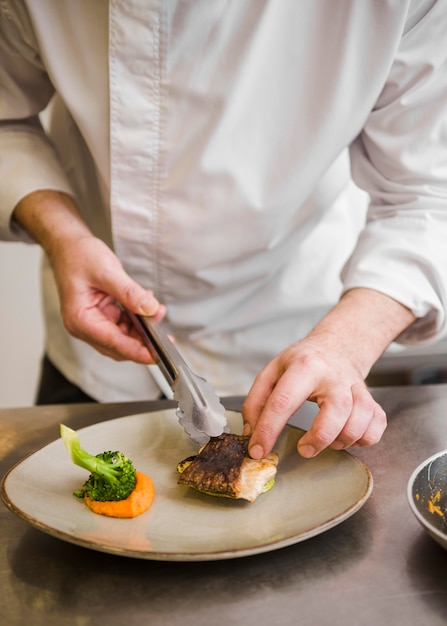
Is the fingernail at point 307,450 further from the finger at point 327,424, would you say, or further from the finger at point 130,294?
the finger at point 130,294

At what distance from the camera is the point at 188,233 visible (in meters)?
1.27

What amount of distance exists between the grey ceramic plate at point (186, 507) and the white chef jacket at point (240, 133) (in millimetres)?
366

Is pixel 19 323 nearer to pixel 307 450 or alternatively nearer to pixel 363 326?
pixel 363 326

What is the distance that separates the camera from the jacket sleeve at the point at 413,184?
1.12 metres

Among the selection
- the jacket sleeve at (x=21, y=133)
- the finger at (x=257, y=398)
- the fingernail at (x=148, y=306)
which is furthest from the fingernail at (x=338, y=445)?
the jacket sleeve at (x=21, y=133)

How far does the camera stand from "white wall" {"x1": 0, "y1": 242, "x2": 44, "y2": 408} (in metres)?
2.72

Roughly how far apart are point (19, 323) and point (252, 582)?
2243 mm

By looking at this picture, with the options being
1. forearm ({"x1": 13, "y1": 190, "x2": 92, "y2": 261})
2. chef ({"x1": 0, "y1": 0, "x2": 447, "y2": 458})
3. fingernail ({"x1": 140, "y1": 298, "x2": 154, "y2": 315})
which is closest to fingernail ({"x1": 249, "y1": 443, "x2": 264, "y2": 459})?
chef ({"x1": 0, "y1": 0, "x2": 447, "y2": 458})

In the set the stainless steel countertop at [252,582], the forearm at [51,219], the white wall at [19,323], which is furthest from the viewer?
the white wall at [19,323]

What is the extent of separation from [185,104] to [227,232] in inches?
8.9

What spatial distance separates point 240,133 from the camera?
119cm

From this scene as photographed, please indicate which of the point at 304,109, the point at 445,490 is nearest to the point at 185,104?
the point at 304,109

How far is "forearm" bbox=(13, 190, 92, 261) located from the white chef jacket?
0.08ft

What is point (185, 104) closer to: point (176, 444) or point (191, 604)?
point (176, 444)
